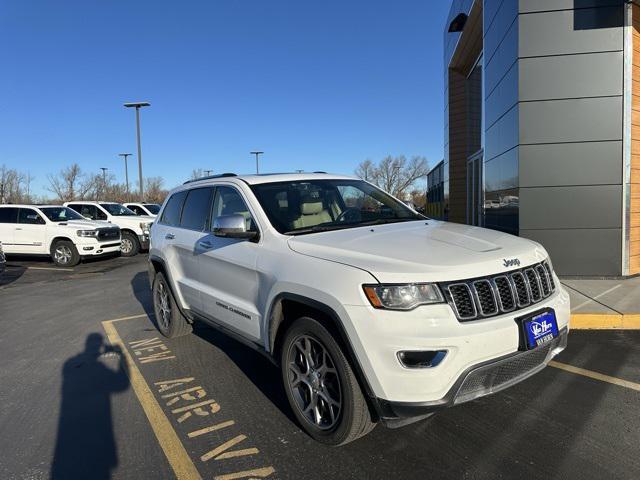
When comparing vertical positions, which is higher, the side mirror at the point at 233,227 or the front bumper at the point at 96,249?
the side mirror at the point at 233,227

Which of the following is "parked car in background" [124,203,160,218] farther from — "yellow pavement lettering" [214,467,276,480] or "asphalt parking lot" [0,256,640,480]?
"yellow pavement lettering" [214,467,276,480]

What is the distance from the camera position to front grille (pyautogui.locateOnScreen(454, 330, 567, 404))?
2.67 m

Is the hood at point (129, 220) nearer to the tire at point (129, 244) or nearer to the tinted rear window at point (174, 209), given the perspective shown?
the tire at point (129, 244)

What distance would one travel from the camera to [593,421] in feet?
10.9

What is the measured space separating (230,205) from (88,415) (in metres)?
2.06

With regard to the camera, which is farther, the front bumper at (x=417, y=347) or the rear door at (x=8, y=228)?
the rear door at (x=8, y=228)

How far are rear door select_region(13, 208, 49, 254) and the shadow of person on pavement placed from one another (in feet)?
31.6

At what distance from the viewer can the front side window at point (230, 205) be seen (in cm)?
405

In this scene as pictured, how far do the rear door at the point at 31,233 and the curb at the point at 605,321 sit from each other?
43.8 ft

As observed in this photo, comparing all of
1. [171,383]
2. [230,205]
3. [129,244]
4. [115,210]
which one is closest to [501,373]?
[230,205]

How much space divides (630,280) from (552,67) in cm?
387

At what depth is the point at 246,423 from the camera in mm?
3477

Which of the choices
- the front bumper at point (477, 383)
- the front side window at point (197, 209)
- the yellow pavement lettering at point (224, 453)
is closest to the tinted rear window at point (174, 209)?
the front side window at point (197, 209)

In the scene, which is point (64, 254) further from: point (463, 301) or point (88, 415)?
point (463, 301)
